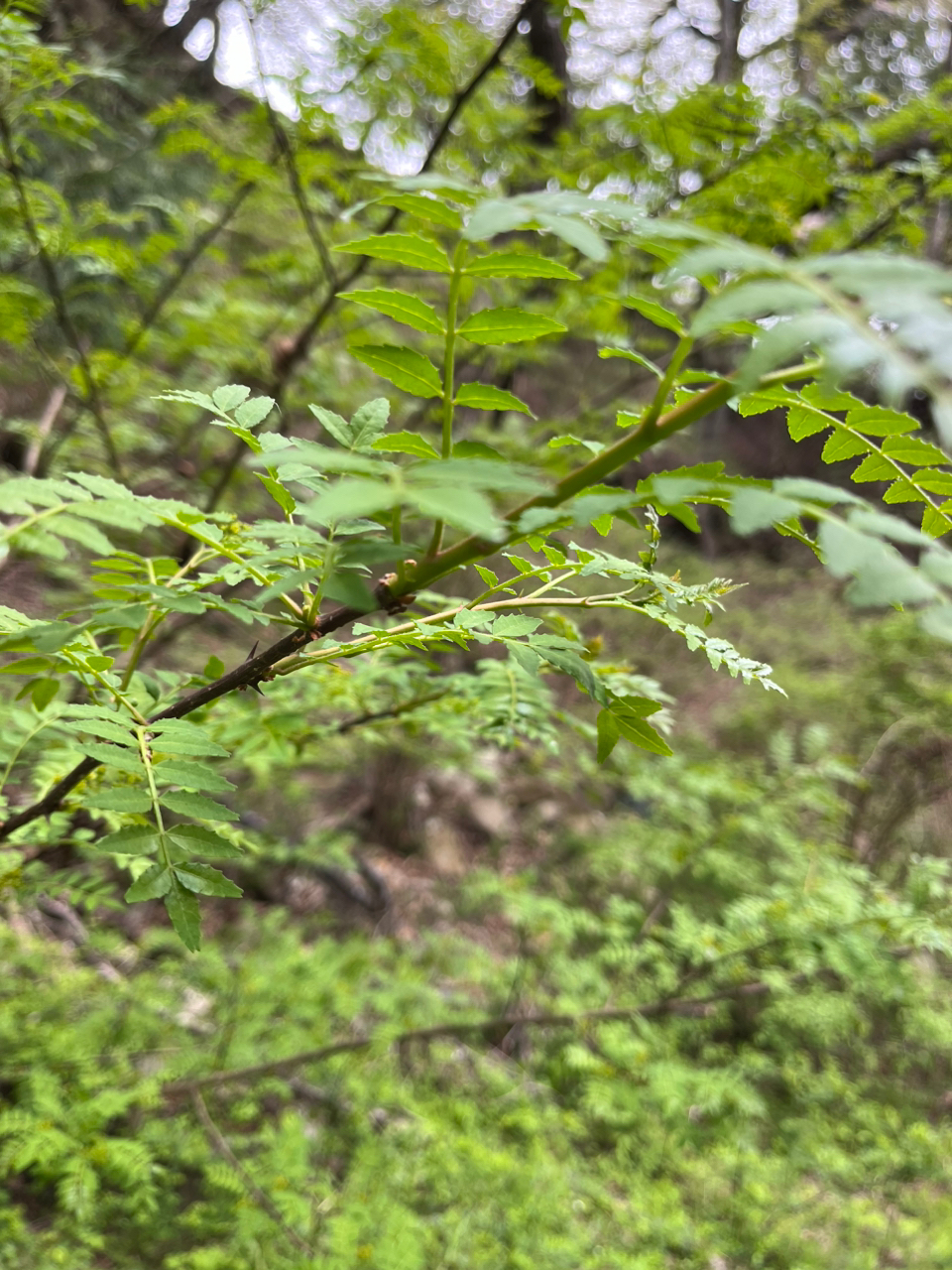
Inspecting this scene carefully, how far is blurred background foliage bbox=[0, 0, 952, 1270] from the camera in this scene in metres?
1.74

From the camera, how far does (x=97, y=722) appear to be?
0.62 meters

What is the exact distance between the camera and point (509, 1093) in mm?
2805

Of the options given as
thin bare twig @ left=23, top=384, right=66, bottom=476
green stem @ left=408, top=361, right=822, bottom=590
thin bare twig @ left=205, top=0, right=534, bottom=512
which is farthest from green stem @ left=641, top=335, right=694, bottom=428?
thin bare twig @ left=23, top=384, right=66, bottom=476

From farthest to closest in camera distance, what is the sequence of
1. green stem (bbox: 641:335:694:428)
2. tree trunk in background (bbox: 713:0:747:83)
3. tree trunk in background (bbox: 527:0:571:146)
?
tree trunk in background (bbox: 713:0:747:83), tree trunk in background (bbox: 527:0:571:146), green stem (bbox: 641:335:694:428)

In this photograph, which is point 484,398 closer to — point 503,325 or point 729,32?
point 503,325

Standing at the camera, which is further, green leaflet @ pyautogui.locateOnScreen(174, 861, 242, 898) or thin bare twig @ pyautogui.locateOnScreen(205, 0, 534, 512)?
thin bare twig @ pyautogui.locateOnScreen(205, 0, 534, 512)

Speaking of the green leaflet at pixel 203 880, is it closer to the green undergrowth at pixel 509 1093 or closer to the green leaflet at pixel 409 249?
the green leaflet at pixel 409 249

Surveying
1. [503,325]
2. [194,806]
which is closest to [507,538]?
[503,325]

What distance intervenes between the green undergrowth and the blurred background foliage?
0.06 feet

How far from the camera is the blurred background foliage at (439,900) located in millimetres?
1744

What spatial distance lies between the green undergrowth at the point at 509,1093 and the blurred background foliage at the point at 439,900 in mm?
18

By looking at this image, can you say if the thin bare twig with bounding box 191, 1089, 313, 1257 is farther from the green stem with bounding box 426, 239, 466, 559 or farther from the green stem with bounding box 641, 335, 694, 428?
the green stem with bounding box 641, 335, 694, 428

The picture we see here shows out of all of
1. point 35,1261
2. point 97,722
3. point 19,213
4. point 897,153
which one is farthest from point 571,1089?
point 897,153

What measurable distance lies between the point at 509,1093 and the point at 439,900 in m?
1.65
